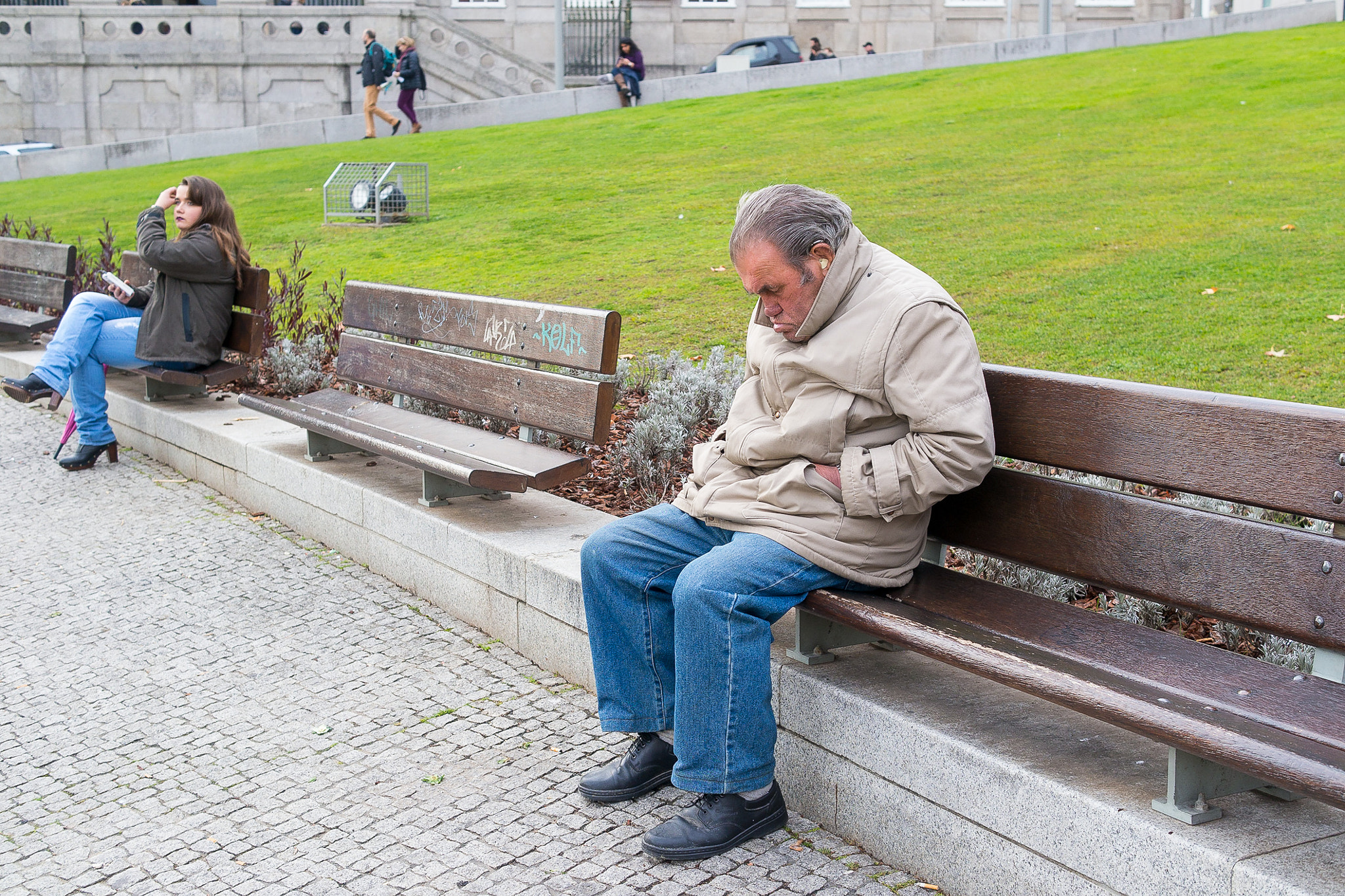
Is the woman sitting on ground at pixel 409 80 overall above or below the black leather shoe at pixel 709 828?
above

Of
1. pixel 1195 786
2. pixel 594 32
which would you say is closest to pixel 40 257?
pixel 1195 786

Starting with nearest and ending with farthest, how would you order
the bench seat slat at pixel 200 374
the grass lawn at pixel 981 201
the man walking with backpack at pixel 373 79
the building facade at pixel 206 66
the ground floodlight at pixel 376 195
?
1. the bench seat slat at pixel 200 374
2. the grass lawn at pixel 981 201
3. the ground floodlight at pixel 376 195
4. the man walking with backpack at pixel 373 79
5. the building facade at pixel 206 66

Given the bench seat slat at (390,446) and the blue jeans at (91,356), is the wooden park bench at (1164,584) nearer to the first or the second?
the bench seat slat at (390,446)

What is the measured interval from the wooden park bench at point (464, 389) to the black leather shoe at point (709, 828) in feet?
5.17

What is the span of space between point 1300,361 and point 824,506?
13.2ft

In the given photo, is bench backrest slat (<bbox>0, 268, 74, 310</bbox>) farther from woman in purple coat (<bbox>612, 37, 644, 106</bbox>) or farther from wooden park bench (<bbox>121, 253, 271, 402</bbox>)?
woman in purple coat (<bbox>612, 37, 644, 106</bbox>)

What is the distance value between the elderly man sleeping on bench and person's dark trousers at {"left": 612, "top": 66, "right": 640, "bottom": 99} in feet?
76.3

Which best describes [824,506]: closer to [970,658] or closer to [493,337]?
[970,658]

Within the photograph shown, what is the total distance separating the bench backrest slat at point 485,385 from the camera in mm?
4570

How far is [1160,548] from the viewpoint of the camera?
294cm

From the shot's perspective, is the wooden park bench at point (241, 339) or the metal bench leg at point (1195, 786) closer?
the metal bench leg at point (1195, 786)

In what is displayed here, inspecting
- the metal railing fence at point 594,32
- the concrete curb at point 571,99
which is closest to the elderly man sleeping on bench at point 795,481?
the concrete curb at point 571,99

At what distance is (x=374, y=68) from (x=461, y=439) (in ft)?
70.9

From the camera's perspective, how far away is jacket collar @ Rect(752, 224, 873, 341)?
322cm
